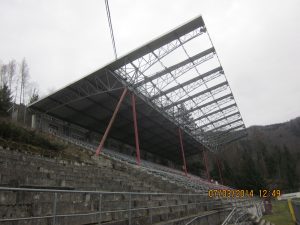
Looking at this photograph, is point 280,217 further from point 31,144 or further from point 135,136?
point 31,144

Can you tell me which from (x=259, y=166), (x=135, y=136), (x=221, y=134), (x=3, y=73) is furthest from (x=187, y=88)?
(x=259, y=166)

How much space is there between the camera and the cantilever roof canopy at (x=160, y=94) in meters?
22.9

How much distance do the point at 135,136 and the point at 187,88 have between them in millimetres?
7705

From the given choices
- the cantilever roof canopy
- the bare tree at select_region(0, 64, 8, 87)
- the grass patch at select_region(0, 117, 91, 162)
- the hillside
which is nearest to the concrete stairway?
the grass patch at select_region(0, 117, 91, 162)

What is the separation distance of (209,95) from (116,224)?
28.1m

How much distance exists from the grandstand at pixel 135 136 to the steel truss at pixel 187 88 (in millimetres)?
90

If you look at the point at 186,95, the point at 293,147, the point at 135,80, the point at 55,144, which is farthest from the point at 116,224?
the point at 293,147

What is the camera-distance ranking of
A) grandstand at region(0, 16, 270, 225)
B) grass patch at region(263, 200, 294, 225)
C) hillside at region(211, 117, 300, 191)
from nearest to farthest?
grandstand at region(0, 16, 270, 225) < grass patch at region(263, 200, 294, 225) < hillside at region(211, 117, 300, 191)

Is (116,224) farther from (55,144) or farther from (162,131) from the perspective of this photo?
(162,131)

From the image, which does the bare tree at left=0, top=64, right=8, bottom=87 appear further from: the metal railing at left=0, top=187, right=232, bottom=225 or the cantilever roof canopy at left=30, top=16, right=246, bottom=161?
the metal railing at left=0, top=187, right=232, bottom=225

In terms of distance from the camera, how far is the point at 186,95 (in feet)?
103

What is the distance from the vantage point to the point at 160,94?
28.6 meters

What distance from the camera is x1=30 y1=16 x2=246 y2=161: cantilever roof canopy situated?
22.9m

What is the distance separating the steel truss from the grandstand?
90 mm
